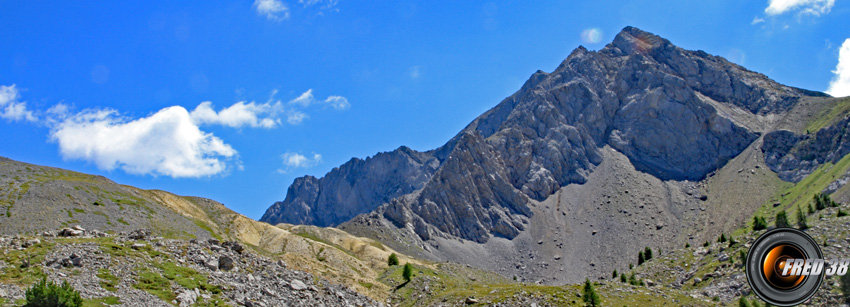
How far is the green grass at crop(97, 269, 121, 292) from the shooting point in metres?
42.3

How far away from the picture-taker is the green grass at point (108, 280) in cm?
4228

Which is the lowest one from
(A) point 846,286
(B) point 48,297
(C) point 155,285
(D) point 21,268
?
(B) point 48,297

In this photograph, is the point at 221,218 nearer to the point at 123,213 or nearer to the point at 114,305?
the point at 123,213

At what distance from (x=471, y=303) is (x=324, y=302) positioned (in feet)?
62.9

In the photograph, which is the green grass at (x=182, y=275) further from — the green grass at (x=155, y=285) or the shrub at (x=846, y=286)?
the shrub at (x=846, y=286)

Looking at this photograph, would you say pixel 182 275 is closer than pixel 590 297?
Yes

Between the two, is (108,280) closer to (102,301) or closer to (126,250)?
(102,301)

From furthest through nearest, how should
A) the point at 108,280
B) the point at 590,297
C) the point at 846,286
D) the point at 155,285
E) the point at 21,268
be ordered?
the point at 846,286 → the point at 590,297 → the point at 155,285 → the point at 108,280 → the point at 21,268

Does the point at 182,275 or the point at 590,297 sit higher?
the point at 182,275

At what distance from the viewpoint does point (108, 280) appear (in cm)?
4325

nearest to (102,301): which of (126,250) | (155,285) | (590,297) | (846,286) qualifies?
(155,285)

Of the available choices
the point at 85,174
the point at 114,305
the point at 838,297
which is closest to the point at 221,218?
the point at 85,174

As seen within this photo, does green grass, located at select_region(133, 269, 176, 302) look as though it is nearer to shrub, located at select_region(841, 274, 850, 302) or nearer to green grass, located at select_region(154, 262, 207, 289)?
green grass, located at select_region(154, 262, 207, 289)

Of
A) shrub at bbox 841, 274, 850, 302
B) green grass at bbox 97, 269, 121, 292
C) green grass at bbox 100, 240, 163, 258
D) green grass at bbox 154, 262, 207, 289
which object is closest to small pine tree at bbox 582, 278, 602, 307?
shrub at bbox 841, 274, 850, 302
